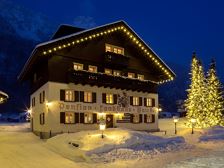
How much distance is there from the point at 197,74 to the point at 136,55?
10.9 meters

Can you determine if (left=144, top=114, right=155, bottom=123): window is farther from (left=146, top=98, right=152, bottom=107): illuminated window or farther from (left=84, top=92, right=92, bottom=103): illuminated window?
(left=84, top=92, right=92, bottom=103): illuminated window

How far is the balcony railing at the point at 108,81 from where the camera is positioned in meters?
31.6

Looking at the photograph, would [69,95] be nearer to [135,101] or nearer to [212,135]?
[135,101]

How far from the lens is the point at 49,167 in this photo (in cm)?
1711

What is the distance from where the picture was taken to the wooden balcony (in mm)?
35219

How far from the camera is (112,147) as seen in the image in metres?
21.7

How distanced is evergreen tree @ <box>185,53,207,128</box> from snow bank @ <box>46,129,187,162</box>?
60.6 ft

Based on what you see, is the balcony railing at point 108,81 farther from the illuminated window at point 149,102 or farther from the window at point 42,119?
the window at point 42,119

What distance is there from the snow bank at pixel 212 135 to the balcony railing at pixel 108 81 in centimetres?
856

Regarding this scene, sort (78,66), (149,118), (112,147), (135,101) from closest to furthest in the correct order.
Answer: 1. (112,147)
2. (78,66)
3. (135,101)
4. (149,118)

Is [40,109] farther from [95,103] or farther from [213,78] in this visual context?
[213,78]

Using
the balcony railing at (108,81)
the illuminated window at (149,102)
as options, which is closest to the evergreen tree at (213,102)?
the illuminated window at (149,102)

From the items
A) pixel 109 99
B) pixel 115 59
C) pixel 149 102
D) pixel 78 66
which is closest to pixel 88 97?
pixel 109 99

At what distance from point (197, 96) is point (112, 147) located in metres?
26.2
